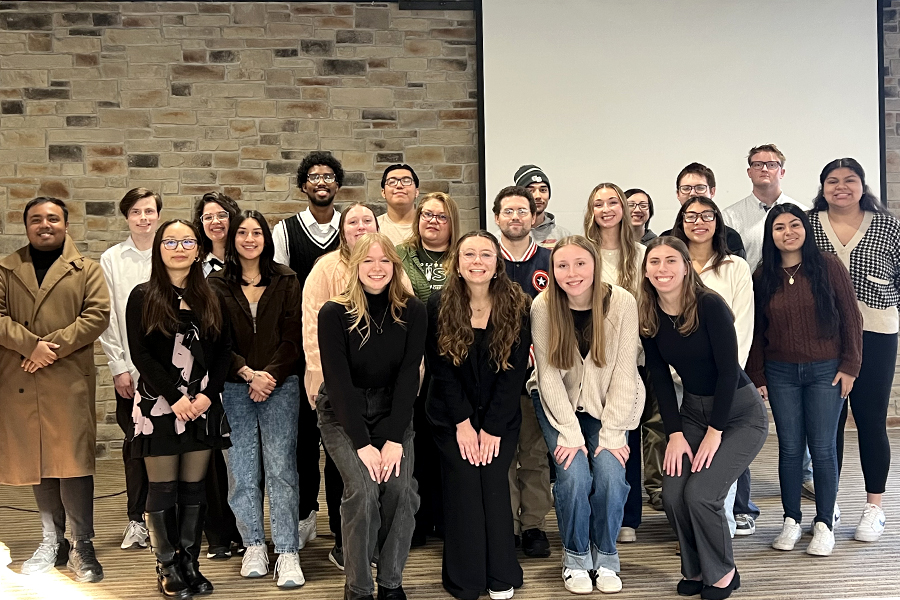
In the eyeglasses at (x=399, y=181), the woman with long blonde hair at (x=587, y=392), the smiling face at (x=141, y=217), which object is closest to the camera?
the woman with long blonde hair at (x=587, y=392)

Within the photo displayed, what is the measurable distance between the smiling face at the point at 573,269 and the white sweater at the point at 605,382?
15 cm

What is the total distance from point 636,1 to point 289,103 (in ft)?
8.59

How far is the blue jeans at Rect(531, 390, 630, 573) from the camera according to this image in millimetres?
3037

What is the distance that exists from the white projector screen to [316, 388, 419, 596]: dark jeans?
2.79 m

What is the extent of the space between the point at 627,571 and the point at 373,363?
1.41m

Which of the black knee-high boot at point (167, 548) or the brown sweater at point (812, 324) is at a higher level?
the brown sweater at point (812, 324)

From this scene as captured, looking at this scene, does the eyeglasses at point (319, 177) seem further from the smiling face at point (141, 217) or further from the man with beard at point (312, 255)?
the smiling face at point (141, 217)

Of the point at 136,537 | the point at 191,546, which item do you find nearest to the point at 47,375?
the point at 136,537

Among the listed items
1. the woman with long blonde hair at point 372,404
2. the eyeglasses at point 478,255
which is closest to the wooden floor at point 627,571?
the woman with long blonde hair at point 372,404

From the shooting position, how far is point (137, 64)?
5.43 m

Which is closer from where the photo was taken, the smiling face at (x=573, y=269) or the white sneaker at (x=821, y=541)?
the smiling face at (x=573, y=269)

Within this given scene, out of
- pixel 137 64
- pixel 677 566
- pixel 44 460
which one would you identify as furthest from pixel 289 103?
pixel 677 566

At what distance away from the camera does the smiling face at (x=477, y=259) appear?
9.81ft

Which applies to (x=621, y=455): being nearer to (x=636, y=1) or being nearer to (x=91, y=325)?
(x=91, y=325)
